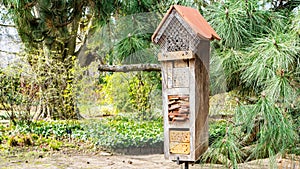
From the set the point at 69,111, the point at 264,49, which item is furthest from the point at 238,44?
the point at 69,111

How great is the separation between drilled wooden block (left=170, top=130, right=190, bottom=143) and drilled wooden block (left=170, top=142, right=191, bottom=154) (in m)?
0.02

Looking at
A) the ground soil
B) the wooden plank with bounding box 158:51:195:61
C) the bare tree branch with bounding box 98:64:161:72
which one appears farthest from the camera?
the ground soil

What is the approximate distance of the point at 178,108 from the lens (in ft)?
5.33

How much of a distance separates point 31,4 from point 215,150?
2.94 meters

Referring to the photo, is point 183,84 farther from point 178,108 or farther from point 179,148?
point 179,148

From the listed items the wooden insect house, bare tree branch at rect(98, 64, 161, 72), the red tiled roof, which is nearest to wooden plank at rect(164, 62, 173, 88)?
the wooden insect house

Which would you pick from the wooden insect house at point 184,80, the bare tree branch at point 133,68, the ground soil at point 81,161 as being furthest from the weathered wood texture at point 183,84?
the ground soil at point 81,161

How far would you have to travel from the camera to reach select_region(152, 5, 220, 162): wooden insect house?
158 centimetres

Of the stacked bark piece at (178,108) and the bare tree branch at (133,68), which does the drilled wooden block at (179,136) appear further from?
the bare tree branch at (133,68)

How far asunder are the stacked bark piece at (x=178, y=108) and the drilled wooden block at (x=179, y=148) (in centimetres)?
13

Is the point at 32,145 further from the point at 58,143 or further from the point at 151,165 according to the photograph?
the point at 151,165

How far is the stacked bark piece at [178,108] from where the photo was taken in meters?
1.60

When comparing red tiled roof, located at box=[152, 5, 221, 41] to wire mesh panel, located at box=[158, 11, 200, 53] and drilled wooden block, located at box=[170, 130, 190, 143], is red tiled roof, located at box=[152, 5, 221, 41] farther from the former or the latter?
drilled wooden block, located at box=[170, 130, 190, 143]

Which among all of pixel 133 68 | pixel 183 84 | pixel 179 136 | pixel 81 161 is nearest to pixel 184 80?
pixel 183 84
